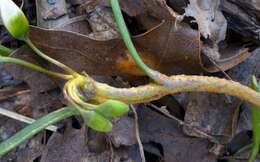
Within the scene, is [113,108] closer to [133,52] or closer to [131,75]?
[133,52]

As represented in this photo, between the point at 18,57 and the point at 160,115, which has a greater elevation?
the point at 18,57

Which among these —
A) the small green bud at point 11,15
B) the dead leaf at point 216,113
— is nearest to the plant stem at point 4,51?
the small green bud at point 11,15

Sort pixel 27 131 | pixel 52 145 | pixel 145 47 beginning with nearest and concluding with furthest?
pixel 27 131, pixel 145 47, pixel 52 145

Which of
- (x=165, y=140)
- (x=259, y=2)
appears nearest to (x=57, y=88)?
(x=165, y=140)

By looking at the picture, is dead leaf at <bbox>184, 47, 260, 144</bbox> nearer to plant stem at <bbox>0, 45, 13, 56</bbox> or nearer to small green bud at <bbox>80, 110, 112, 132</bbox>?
small green bud at <bbox>80, 110, 112, 132</bbox>

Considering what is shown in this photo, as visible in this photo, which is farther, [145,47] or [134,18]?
[134,18]

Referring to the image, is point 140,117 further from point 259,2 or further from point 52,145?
point 259,2

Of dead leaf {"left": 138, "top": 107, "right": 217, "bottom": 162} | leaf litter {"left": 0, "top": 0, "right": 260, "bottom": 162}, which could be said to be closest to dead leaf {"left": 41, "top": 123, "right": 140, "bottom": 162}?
leaf litter {"left": 0, "top": 0, "right": 260, "bottom": 162}
